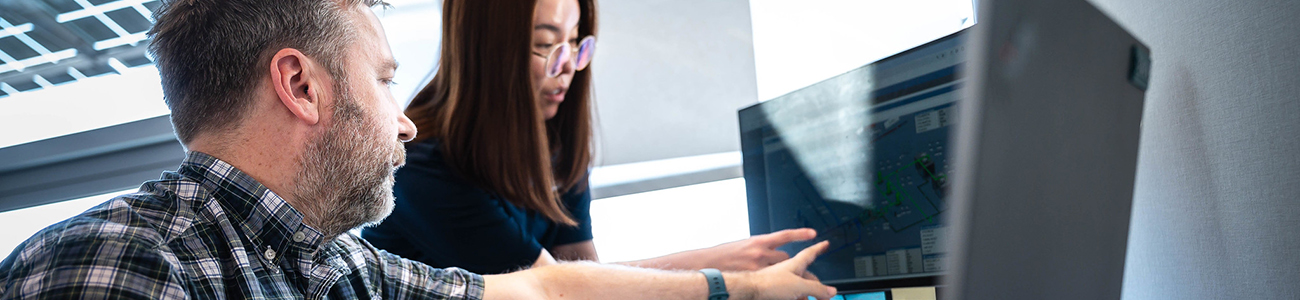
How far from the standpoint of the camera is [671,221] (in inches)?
66.0

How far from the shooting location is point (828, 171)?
3.56 feet

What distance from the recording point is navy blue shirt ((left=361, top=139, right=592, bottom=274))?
1230 millimetres

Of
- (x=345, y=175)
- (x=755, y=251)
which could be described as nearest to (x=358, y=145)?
(x=345, y=175)

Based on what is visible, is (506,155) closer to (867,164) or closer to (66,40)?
(867,164)

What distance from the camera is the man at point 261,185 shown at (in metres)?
0.57

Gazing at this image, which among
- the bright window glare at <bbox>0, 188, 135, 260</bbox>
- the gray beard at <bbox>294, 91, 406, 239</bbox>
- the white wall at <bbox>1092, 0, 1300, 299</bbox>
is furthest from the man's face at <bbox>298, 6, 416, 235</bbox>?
the bright window glare at <bbox>0, 188, 135, 260</bbox>

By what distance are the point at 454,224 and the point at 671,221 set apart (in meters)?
0.57

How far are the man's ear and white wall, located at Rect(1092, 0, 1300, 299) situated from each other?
1.02 metres

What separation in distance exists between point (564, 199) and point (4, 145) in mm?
1212

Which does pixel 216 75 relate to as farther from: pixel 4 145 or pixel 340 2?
pixel 4 145

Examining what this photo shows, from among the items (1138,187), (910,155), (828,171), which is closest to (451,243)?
(828,171)

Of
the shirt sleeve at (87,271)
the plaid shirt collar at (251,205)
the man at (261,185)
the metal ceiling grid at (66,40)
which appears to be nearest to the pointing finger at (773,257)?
the man at (261,185)

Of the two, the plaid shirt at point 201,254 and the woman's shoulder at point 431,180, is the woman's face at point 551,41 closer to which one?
the woman's shoulder at point 431,180

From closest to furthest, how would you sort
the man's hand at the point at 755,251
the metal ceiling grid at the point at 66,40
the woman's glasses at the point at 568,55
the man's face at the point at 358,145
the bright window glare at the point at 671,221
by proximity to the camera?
1. the man's face at the point at 358,145
2. the man's hand at the point at 755,251
3. the woman's glasses at the point at 568,55
4. the metal ceiling grid at the point at 66,40
5. the bright window glare at the point at 671,221
